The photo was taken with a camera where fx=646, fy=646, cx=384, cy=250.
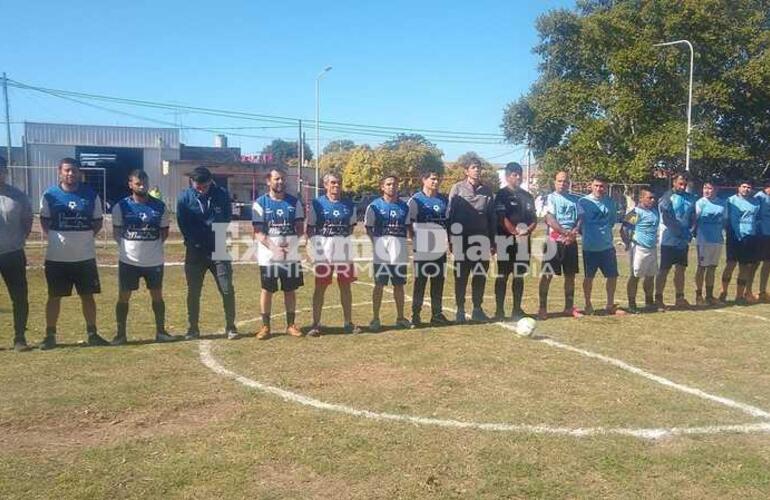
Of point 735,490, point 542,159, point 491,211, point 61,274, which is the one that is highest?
point 542,159

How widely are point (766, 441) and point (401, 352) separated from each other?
3.63 metres

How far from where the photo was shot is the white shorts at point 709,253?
10.2 m

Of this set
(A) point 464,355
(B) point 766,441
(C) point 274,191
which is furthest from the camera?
(C) point 274,191

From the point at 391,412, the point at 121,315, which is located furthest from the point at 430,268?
the point at 121,315

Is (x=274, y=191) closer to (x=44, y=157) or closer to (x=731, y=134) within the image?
(x=731, y=134)

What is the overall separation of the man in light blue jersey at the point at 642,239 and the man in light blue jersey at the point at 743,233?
1.80 meters

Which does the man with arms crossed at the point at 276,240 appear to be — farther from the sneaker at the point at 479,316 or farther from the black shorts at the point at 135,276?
the sneaker at the point at 479,316

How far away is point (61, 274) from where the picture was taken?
7.31 m

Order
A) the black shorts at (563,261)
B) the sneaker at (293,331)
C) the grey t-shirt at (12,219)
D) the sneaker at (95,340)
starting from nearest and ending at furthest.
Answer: the grey t-shirt at (12,219), the sneaker at (95,340), the sneaker at (293,331), the black shorts at (563,261)

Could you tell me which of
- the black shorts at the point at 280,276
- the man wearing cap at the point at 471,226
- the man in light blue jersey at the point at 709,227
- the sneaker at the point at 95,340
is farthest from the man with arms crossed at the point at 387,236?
the man in light blue jersey at the point at 709,227

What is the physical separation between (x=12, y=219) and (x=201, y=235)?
2032mm

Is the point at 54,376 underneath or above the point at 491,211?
underneath

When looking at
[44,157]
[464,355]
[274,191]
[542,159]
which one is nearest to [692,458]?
[464,355]

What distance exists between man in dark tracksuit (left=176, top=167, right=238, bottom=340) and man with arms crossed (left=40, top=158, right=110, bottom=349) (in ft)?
3.37
